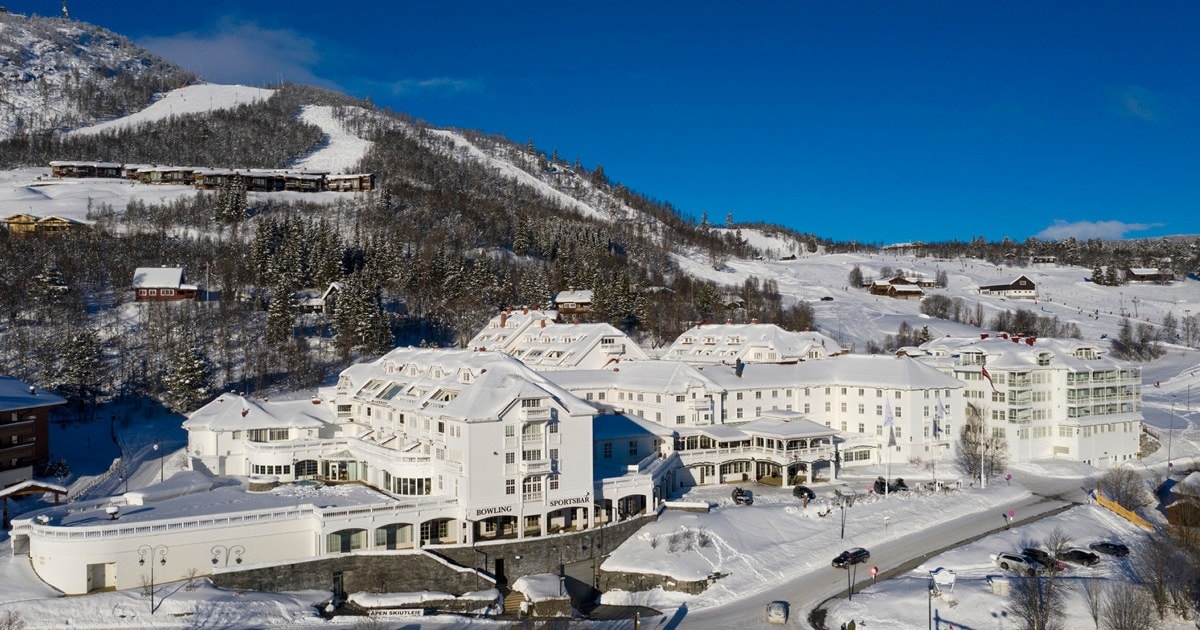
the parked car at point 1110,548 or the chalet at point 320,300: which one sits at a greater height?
the chalet at point 320,300

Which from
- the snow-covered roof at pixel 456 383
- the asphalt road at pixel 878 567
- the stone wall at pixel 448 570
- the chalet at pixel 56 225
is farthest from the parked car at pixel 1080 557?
the chalet at pixel 56 225

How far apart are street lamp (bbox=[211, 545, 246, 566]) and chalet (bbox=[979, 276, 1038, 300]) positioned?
6021 inches

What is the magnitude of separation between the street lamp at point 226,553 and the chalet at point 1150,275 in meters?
176

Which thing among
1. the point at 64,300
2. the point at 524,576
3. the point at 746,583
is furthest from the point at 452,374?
the point at 64,300

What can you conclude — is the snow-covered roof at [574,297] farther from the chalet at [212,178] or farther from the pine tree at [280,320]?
the chalet at [212,178]

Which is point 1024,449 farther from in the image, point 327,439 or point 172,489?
point 172,489

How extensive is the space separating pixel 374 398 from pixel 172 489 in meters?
12.5

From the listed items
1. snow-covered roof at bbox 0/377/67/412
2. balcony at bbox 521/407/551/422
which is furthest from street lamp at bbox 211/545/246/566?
snow-covered roof at bbox 0/377/67/412

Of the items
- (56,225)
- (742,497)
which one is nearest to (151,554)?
(742,497)

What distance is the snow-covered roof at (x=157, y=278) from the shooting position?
89.6 metres

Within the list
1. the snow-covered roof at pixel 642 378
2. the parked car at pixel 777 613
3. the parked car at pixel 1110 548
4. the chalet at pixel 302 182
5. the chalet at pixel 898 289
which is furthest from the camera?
the chalet at pixel 898 289

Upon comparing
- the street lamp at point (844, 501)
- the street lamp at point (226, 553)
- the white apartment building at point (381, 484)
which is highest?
the white apartment building at point (381, 484)

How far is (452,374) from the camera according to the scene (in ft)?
165

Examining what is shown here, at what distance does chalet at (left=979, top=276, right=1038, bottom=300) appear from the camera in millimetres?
160500
